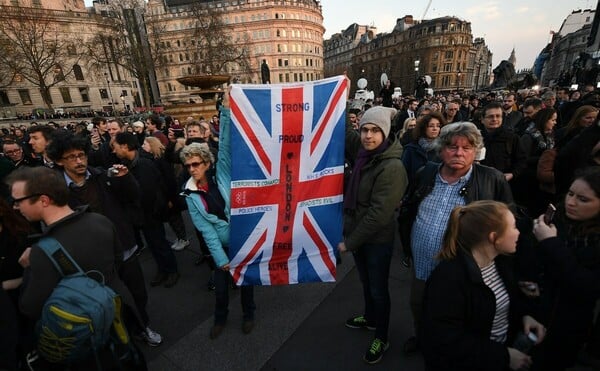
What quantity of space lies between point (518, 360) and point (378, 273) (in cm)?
107

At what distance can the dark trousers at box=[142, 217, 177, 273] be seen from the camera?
370cm

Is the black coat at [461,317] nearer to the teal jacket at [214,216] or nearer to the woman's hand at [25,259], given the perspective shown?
the teal jacket at [214,216]

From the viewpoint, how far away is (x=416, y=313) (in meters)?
2.34

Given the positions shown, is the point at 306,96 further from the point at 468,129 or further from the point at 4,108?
the point at 4,108

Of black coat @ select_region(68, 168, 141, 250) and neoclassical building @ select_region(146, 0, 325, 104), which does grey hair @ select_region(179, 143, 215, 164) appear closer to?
black coat @ select_region(68, 168, 141, 250)

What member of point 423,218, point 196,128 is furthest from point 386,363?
point 196,128

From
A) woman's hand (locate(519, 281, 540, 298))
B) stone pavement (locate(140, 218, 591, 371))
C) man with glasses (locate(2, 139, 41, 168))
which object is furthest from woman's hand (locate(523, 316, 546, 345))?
man with glasses (locate(2, 139, 41, 168))

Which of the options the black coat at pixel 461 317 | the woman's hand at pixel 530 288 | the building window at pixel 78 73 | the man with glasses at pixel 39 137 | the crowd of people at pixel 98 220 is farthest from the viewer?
the building window at pixel 78 73

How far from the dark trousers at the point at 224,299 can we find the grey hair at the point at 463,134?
2238 millimetres

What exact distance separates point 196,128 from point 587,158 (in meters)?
4.60

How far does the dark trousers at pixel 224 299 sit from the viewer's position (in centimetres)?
276

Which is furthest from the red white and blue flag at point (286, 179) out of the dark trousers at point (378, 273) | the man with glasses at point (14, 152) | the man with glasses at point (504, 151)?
the man with glasses at point (14, 152)

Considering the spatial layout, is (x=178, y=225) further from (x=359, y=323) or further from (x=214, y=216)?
(x=359, y=323)

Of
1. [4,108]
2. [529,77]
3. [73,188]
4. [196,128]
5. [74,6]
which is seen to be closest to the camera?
[73,188]
